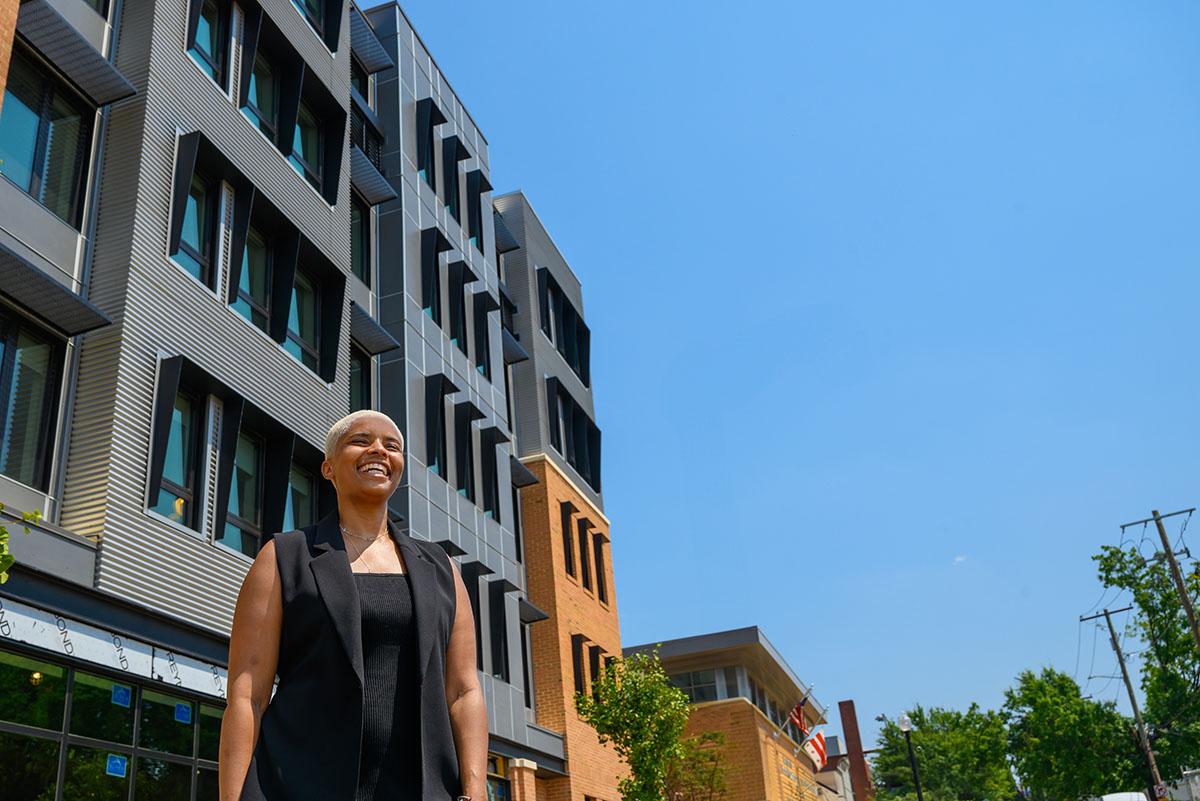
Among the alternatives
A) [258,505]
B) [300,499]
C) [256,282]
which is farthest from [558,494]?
[258,505]

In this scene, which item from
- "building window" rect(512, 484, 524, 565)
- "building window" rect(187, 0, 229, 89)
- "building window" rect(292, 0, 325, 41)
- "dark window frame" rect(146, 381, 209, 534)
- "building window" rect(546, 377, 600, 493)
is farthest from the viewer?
"building window" rect(546, 377, 600, 493)

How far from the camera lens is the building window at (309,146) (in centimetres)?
2103

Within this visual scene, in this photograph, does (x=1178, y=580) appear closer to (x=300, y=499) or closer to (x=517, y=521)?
(x=517, y=521)

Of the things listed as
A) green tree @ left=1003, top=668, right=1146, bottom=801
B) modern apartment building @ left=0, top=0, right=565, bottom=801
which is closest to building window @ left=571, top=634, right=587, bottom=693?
modern apartment building @ left=0, top=0, right=565, bottom=801

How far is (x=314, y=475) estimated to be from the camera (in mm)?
19594

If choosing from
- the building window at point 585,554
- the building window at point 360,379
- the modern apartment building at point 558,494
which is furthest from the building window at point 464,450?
the building window at point 585,554

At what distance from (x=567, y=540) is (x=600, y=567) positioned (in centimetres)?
343

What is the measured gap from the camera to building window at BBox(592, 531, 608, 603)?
3562 cm

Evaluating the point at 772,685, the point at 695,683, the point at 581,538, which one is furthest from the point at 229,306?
the point at 772,685

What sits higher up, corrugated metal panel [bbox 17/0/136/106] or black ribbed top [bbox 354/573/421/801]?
corrugated metal panel [bbox 17/0/136/106]

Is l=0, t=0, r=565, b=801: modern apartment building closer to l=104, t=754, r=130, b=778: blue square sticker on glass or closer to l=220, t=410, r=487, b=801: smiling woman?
l=104, t=754, r=130, b=778: blue square sticker on glass

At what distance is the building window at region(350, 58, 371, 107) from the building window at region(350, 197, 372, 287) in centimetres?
268

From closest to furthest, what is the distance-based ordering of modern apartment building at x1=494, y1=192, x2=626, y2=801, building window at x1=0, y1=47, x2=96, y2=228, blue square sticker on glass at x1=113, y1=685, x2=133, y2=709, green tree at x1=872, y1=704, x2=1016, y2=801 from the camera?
blue square sticker on glass at x1=113, y1=685, x2=133, y2=709 < building window at x1=0, y1=47, x2=96, y2=228 < modern apartment building at x1=494, y1=192, x2=626, y2=801 < green tree at x1=872, y1=704, x2=1016, y2=801

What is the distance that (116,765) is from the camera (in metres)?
13.2
